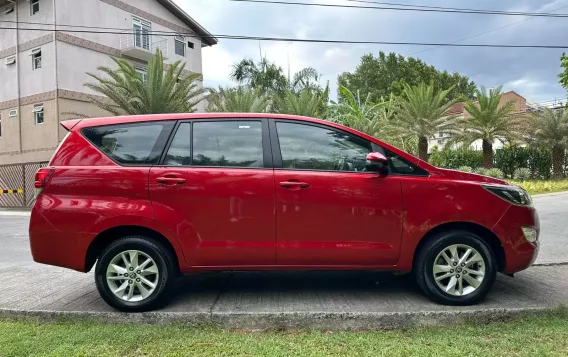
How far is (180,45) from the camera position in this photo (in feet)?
87.4

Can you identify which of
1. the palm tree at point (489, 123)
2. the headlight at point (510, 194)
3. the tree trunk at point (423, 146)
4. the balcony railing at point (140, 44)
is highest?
the balcony railing at point (140, 44)

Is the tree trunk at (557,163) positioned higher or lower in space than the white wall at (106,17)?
lower

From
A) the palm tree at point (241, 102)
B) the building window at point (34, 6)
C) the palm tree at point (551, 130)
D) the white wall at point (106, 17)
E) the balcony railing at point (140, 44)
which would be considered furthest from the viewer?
the balcony railing at point (140, 44)

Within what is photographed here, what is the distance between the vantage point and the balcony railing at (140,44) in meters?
23.2

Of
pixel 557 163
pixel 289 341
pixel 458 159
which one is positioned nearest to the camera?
pixel 289 341

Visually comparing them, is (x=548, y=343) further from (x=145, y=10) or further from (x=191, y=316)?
(x=145, y=10)

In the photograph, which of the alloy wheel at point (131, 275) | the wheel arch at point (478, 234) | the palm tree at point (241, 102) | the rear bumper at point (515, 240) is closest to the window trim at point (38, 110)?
the palm tree at point (241, 102)

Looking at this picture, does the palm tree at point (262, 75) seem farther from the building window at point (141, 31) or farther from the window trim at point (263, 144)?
the window trim at point (263, 144)

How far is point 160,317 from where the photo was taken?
11.8 feet

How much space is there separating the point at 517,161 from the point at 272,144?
22298 millimetres

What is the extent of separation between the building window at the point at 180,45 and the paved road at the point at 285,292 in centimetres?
2288

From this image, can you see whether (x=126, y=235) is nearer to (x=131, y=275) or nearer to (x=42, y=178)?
(x=131, y=275)

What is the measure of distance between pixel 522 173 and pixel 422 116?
651 centimetres

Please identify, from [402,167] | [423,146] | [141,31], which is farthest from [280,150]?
[141,31]
